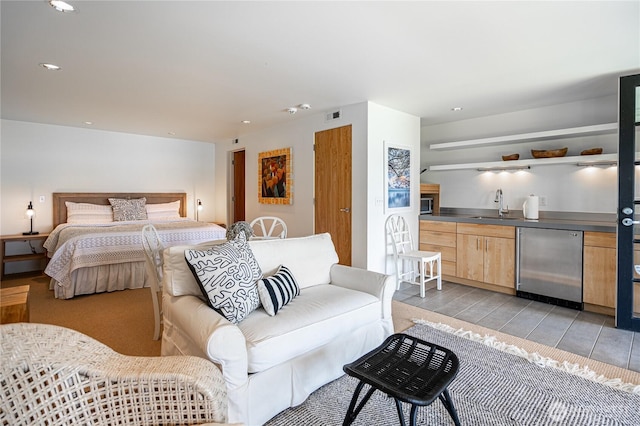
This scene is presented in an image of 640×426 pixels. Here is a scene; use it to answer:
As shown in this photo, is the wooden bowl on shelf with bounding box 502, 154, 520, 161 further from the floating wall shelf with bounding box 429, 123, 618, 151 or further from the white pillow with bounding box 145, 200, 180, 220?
the white pillow with bounding box 145, 200, 180, 220

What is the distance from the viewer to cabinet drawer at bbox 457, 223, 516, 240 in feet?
12.8

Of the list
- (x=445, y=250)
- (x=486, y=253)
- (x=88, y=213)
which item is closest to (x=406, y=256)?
(x=445, y=250)

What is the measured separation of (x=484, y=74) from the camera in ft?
10.2

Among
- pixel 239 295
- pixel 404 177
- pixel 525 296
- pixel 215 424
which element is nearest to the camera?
pixel 215 424

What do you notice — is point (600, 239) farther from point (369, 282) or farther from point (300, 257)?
point (300, 257)

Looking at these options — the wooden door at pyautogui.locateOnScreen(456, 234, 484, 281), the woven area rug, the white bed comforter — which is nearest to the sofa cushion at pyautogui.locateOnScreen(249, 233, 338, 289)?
the woven area rug

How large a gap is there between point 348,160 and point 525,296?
2.73 metres

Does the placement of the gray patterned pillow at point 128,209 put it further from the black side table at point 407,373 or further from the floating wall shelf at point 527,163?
the black side table at point 407,373

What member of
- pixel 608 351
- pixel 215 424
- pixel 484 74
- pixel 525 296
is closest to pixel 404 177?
pixel 484 74

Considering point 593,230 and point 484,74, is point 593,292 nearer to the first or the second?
point 593,230

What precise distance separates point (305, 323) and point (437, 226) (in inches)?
131

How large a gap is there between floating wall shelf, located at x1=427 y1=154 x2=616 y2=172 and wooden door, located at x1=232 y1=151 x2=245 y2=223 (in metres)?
3.73

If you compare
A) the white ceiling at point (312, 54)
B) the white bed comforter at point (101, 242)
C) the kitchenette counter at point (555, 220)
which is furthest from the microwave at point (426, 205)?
the white bed comforter at point (101, 242)

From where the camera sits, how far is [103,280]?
4156mm
